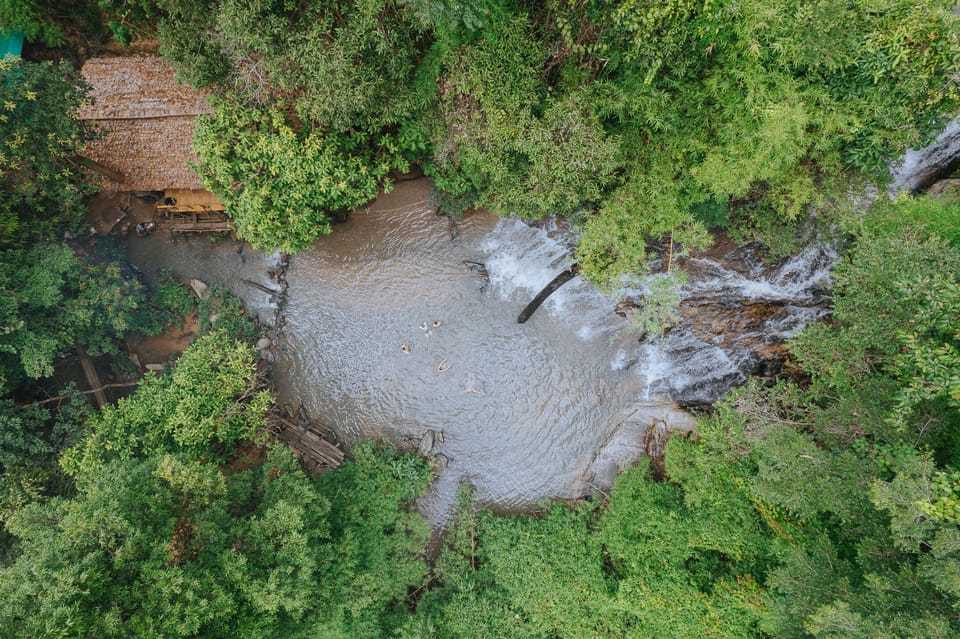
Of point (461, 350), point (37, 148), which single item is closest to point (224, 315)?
point (37, 148)

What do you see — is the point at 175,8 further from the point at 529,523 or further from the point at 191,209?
the point at 529,523

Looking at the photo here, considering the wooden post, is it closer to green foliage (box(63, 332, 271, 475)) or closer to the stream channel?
green foliage (box(63, 332, 271, 475))

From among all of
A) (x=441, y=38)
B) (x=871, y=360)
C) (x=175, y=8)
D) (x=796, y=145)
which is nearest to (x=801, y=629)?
(x=871, y=360)

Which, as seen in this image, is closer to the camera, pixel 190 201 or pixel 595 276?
pixel 595 276

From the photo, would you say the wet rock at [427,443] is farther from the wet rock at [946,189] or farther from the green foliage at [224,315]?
the wet rock at [946,189]

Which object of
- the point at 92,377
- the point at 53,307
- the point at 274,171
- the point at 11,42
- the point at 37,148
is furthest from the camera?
Answer: the point at 92,377

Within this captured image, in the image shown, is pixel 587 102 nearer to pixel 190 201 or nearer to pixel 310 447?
pixel 190 201
